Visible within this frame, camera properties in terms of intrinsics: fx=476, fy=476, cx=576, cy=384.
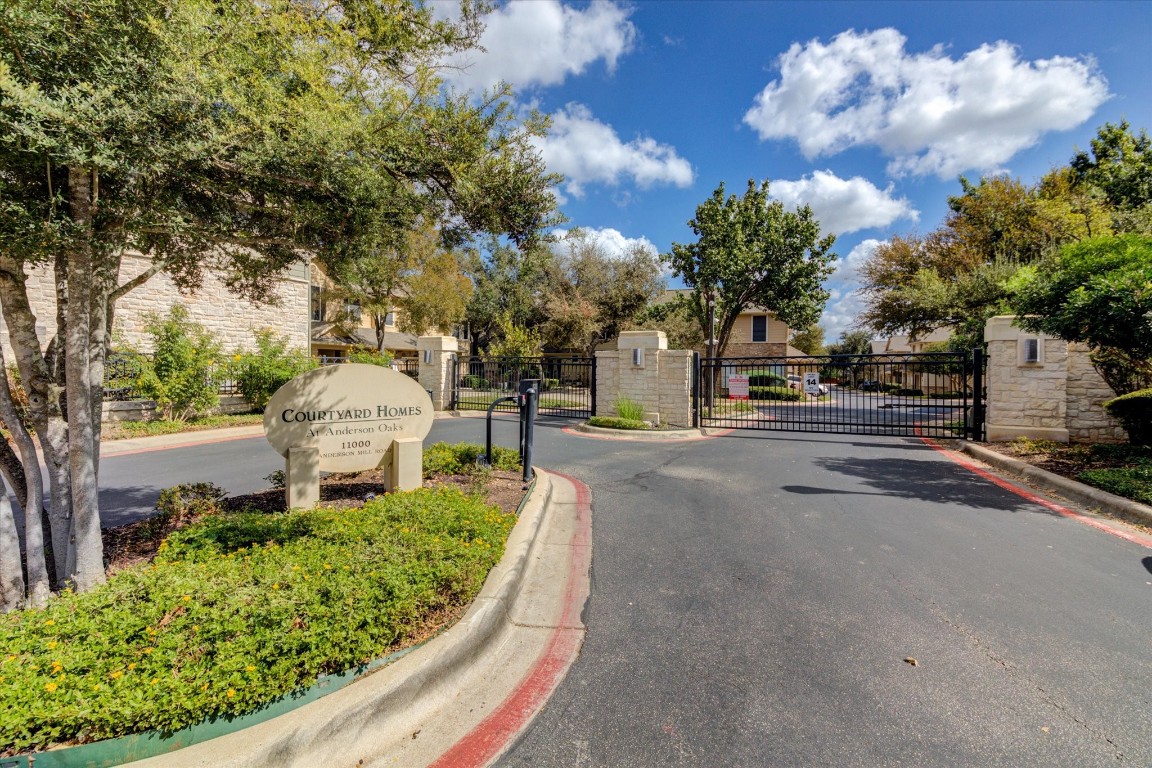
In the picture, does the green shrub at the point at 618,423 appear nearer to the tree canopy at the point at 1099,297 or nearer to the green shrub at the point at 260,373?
the tree canopy at the point at 1099,297

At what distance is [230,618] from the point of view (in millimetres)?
2420

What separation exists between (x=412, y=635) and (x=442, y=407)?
1435 centimetres

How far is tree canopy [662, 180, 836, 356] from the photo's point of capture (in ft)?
68.2

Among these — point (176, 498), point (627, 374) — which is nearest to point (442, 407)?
point (627, 374)

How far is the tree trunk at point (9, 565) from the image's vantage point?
2.69 metres

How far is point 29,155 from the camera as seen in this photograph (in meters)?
2.49

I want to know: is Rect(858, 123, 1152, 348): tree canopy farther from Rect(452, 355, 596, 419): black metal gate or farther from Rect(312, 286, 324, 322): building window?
Rect(312, 286, 324, 322): building window

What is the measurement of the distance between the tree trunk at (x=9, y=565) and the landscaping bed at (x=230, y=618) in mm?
274

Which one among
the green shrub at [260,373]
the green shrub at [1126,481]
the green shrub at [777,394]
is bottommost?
the green shrub at [1126,481]

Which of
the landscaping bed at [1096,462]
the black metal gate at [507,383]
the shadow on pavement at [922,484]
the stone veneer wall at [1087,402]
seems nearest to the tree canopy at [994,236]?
the stone veneer wall at [1087,402]

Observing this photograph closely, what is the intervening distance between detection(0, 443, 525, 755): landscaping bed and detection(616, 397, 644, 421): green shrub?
8384 millimetres

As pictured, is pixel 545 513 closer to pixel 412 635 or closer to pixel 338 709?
pixel 412 635

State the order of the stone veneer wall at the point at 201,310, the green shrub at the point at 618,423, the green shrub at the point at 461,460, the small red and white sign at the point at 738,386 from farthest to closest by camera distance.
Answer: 1. the stone veneer wall at the point at 201,310
2. the small red and white sign at the point at 738,386
3. the green shrub at the point at 618,423
4. the green shrub at the point at 461,460

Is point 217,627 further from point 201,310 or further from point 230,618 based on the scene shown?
point 201,310
